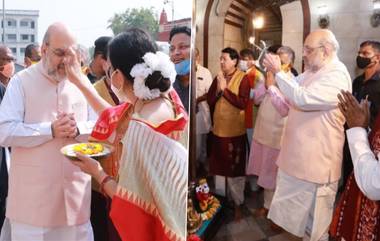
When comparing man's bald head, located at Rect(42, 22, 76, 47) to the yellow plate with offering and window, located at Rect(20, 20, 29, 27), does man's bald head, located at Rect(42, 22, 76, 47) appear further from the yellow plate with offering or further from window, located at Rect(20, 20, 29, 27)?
the yellow plate with offering

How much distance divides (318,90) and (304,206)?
0.38 meters

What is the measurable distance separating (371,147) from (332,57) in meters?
0.30

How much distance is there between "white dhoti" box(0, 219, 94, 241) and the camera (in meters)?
1.23

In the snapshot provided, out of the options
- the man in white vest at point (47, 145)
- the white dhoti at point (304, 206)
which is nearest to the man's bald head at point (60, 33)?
the man in white vest at point (47, 145)

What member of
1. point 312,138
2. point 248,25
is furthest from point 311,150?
point 248,25

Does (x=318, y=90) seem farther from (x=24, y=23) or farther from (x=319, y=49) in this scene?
(x=24, y=23)

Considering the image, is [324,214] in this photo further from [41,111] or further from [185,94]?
[41,111]

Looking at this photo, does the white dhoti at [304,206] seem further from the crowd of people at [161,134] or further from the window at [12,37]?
the window at [12,37]

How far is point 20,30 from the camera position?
45.6 inches

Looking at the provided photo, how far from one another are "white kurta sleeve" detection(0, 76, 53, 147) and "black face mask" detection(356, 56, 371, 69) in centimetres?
99

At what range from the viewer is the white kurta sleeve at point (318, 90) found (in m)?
1.08

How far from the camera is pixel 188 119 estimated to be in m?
1.25

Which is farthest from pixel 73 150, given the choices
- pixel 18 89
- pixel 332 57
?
pixel 332 57

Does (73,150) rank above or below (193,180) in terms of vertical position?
above
